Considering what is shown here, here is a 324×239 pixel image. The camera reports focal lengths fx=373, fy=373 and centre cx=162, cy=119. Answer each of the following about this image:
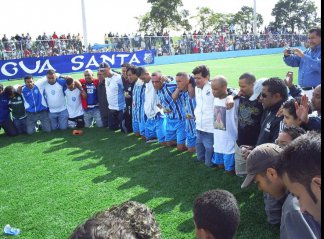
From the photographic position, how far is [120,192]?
558cm

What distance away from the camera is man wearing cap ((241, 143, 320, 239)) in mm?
2227

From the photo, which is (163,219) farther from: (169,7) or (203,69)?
(169,7)

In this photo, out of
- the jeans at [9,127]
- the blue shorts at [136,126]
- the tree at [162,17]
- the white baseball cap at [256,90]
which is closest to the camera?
the white baseball cap at [256,90]

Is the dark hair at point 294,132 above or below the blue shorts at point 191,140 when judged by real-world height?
above

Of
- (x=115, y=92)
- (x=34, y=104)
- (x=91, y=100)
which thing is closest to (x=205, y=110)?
(x=115, y=92)

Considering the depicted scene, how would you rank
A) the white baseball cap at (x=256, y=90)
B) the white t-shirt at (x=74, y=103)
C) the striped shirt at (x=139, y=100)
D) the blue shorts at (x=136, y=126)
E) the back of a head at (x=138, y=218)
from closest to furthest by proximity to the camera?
the back of a head at (x=138, y=218) < the white baseball cap at (x=256, y=90) < the striped shirt at (x=139, y=100) < the blue shorts at (x=136, y=126) < the white t-shirt at (x=74, y=103)

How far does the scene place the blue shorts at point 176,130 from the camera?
7520 millimetres

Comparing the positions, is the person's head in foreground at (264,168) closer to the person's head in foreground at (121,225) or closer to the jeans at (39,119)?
the person's head in foreground at (121,225)

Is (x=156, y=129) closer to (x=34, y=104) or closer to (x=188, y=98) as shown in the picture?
(x=188, y=98)

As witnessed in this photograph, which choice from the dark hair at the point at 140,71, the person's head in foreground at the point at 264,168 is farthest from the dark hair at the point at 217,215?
the dark hair at the point at 140,71

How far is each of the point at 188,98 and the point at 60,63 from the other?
47.5 ft

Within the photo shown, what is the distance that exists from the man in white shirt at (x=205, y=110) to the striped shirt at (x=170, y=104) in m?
0.93

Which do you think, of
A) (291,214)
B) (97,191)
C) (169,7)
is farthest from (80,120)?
(169,7)

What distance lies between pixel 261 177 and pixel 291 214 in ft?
2.48
